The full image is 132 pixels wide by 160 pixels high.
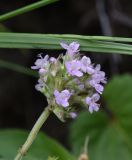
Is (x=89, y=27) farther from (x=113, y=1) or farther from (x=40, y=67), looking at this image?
(x=40, y=67)

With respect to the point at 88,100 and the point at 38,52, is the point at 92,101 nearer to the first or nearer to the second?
the point at 88,100

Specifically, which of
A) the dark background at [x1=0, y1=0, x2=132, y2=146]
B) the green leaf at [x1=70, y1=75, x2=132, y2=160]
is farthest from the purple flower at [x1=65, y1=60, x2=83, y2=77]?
the dark background at [x1=0, y1=0, x2=132, y2=146]

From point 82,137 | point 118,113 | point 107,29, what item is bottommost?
point 82,137

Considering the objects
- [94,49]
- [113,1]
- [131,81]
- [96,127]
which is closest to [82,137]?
[96,127]

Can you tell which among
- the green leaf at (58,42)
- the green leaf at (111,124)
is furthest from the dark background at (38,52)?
the green leaf at (58,42)

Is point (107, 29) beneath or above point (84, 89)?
above

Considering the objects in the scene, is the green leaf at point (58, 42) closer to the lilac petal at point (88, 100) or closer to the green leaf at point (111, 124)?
the lilac petal at point (88, 100)
